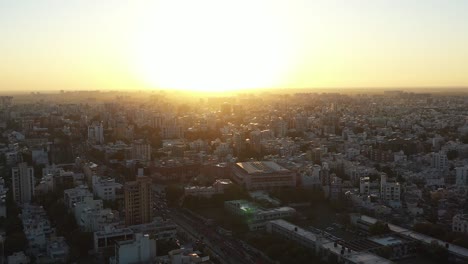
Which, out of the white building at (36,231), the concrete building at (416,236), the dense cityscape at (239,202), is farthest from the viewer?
the white building at (36,231)

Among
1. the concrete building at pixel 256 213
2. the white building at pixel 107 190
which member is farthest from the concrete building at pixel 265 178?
the white building at pixel 107 190

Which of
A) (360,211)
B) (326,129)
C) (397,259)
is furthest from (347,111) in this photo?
(397,259)

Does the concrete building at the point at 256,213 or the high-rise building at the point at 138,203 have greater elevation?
the high-rise building at the point at 138,203

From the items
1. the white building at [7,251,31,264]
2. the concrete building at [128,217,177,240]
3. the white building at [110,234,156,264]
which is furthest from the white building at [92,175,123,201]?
the white building at [110,234,156,264]

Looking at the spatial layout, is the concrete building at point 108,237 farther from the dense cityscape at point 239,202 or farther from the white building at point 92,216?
the white building at point 92,216

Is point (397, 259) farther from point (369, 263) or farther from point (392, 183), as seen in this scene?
point (392, 183)

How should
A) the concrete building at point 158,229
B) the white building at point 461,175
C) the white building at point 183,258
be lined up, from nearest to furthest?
the white building at point 183,258, the concrete building at point 158,229, the white building at point 461,175
